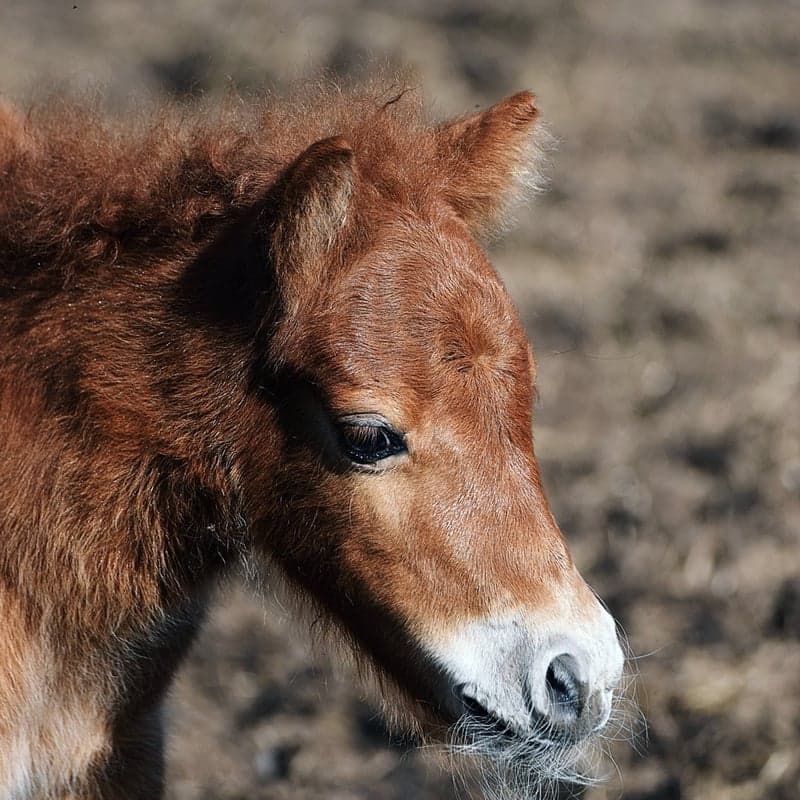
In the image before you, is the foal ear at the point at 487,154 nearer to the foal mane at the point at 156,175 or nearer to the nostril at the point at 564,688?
the foal mane at the point at 156,175

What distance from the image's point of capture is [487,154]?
3.59m

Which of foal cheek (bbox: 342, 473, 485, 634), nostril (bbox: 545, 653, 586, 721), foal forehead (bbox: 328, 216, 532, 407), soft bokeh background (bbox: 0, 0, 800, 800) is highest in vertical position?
foal forehead (bbox: 328, 216, 532, 407)

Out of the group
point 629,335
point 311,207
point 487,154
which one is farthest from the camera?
point 629,335

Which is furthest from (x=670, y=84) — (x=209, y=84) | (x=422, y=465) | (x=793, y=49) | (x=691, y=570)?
(x=422, y=465)

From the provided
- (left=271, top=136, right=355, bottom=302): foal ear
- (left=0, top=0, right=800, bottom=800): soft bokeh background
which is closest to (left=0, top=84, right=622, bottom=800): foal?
(left=271, top=136, right=355, bottom=302): foal ear

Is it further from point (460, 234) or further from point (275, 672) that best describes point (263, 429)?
point (275, 672)

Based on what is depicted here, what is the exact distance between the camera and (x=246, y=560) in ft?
11.4

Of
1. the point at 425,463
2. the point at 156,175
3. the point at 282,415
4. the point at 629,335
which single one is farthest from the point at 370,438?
the point at 629,335

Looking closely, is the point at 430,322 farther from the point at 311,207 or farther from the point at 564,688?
the point at 564,688

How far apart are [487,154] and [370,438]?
41.3 inches

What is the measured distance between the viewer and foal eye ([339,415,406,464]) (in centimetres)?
298

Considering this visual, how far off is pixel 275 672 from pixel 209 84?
575 centimetres

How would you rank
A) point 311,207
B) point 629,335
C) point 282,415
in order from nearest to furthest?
point 311,207 < point 282,415 < point 629,335

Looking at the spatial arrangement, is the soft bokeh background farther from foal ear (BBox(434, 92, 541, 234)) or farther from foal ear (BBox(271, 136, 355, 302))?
foal ear (BBox(271, 136, 355, 302))
